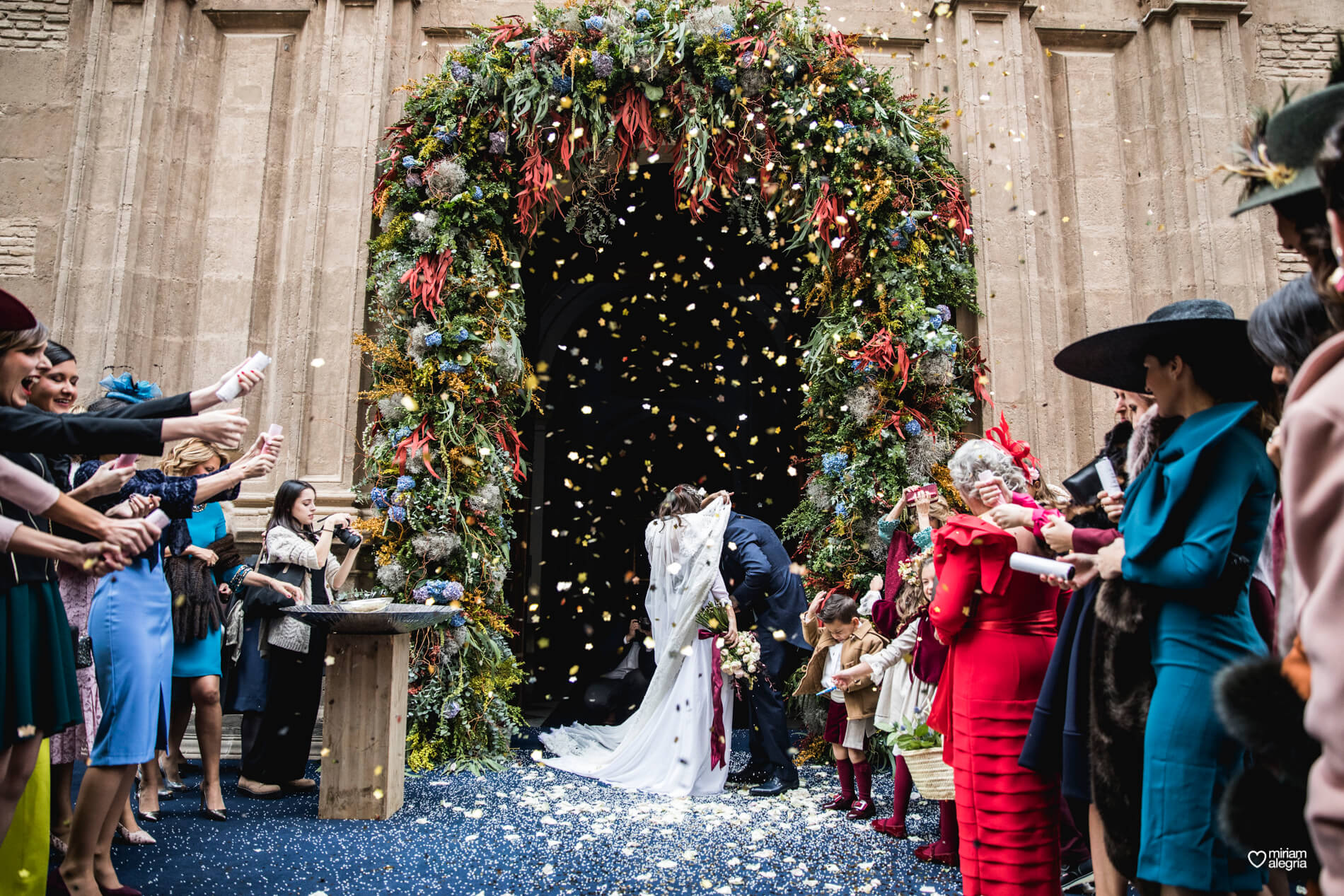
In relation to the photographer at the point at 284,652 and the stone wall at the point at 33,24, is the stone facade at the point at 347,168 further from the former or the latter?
the photographer at the point at 284,652

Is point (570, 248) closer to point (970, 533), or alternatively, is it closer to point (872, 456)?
point (872, 456)

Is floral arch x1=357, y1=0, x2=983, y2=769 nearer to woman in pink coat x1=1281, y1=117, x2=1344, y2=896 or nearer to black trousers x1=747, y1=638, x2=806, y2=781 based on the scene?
black trousers x1=747, y1=638, x2=806, y2=781

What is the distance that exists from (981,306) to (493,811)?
16.4 ft

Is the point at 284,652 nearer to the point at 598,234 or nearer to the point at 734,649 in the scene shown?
the point at 734,649

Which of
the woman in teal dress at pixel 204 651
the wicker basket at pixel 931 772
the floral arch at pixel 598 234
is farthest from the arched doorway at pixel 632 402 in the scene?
the wicker basket at pixel 931 772

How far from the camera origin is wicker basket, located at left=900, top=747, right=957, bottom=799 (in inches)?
158

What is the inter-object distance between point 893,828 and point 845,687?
28.3 inches

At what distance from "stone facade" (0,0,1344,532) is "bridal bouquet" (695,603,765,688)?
108 inches

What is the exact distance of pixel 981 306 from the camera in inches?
274

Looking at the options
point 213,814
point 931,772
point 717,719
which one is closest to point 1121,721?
point 931,772

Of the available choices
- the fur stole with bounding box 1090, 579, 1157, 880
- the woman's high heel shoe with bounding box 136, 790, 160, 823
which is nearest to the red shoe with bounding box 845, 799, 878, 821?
the fur stole with bounding box 1090, 579, 1157, 880

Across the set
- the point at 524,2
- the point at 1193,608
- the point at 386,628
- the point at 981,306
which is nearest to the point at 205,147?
the point at 524,2

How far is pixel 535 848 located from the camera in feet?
14.0

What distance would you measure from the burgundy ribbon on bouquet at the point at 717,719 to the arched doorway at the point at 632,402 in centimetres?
293
